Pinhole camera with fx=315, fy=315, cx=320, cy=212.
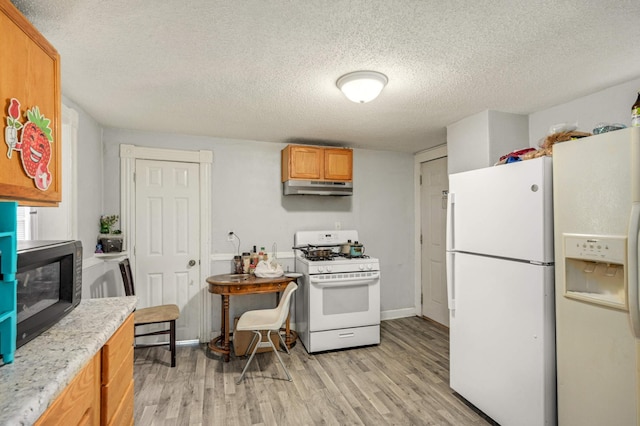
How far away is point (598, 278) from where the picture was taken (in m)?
1.66

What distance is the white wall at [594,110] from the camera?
86.0 inches

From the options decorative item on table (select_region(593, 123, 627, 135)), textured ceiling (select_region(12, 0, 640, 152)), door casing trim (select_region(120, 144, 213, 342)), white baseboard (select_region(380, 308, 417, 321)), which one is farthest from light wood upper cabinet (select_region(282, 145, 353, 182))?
decorative item on table (select_region(593, 123, 627, 135))

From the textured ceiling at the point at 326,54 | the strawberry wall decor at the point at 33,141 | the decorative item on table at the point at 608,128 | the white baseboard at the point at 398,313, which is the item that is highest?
the textured ceiling at the point at 326,54

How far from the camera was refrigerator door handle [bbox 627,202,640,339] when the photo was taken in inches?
55.3

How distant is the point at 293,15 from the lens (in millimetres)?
1469

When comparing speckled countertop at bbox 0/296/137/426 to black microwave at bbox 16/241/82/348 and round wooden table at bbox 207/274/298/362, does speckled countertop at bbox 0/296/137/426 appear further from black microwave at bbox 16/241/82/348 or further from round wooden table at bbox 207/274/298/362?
round wooden table at bbox 207/274/298/362

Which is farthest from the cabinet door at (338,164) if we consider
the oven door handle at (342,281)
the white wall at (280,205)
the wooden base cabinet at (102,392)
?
the wooden base cabinet at (102,392)

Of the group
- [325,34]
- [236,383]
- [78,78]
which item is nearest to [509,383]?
[236,383]

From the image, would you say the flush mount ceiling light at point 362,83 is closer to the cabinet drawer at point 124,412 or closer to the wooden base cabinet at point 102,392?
the wooden base cabinet at point 102,392

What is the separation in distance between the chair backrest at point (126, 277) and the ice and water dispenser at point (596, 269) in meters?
3.42

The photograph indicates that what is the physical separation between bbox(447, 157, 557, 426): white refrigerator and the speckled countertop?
2.21 m

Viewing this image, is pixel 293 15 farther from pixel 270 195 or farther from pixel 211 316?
pixel 211 316

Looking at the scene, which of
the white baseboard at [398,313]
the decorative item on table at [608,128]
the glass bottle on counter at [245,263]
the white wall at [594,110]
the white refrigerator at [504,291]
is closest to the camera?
the decorative item on table at [608,128]

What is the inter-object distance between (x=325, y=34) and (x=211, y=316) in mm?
3177
